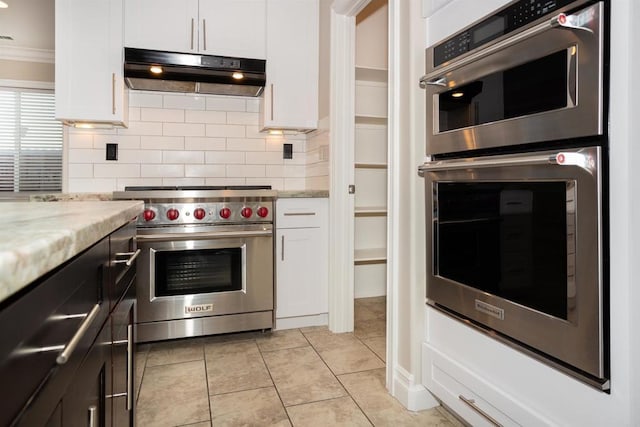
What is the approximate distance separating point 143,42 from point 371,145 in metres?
1.87

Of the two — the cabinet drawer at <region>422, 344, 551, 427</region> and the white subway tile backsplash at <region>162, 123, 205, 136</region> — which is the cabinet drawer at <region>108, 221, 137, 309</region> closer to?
the cabinet drawer at <region>422, 344, 551, 427</region>

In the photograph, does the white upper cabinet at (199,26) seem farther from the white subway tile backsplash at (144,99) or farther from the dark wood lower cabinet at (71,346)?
the dark wood lower cabinet at (71,346)

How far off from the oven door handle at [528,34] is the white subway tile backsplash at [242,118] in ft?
6.48

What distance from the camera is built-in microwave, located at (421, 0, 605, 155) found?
96cm

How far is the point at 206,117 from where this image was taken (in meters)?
3.14

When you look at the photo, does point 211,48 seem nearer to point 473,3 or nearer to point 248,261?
point 248,261

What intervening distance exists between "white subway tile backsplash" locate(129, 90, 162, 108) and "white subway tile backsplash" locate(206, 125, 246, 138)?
40cm

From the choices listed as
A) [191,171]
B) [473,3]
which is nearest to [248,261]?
[191,171]

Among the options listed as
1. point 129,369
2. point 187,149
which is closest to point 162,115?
point 187,149

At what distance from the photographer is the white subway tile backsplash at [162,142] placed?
9.93ft

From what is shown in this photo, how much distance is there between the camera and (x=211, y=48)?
282cm

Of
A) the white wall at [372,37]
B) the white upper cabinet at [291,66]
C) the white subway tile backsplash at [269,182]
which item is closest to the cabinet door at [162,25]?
the white upper cabinet at [291,66]

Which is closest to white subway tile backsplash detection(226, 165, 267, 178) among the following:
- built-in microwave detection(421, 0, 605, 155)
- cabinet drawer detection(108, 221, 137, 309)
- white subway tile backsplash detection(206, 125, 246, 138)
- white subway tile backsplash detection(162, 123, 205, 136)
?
white subway tile backsplash detection(206, 125, 246, 138)

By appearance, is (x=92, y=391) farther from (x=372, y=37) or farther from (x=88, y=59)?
(x=372, y=37)
